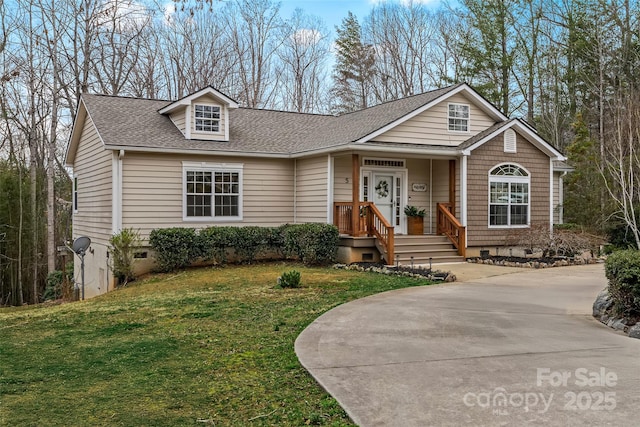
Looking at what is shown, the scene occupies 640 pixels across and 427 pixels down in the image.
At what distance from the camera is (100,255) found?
15.9 metres

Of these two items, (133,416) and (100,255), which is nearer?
(133,416)

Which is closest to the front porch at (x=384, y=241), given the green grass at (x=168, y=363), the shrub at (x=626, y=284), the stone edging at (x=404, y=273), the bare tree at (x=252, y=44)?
the stone edging at (x=404, y=273)

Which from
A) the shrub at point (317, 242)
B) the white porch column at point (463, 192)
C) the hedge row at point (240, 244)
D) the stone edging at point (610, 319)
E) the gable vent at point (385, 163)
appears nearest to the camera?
the stone edging at point (610, 319)

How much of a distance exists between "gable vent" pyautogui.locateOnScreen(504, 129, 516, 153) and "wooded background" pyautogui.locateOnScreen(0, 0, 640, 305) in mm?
4510

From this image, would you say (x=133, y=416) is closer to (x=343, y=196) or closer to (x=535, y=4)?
(x=343, y=196)

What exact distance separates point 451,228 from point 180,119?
8.53 metres

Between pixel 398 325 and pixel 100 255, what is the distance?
459 inches

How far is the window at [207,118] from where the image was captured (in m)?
15.7

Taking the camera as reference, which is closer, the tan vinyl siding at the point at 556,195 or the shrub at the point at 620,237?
the shrub at the point at 620,237

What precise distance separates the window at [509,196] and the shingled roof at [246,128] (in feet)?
9.79

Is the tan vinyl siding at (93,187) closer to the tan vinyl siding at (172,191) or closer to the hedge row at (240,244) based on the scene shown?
the tan vinyl siding at (172,191)

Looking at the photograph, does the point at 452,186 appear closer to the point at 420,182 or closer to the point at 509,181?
the point at 420,182

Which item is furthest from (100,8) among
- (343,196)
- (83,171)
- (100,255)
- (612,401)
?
(612,401)

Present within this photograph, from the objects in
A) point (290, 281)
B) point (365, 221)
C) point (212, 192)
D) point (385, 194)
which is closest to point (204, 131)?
point (212, 192)
